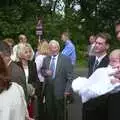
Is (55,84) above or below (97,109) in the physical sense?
below

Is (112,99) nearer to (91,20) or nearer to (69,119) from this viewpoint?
(69,119)

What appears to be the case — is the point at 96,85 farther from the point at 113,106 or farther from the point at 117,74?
the point at 113,106

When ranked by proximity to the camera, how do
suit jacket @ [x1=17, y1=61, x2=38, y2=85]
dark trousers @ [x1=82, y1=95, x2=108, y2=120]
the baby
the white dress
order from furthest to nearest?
suit jacket @ [x1=17, y1=61, x2=38, y2=85] < the white dress < the baby < dark trousers @ [x1=82, y1=95, x2=108, y2=120]

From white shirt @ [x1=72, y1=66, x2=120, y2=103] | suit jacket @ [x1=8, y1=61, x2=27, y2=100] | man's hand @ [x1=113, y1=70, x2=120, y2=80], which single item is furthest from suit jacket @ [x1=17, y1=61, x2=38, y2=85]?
man's hand @ [x1=113, y1=70, x2=120, y2=80]

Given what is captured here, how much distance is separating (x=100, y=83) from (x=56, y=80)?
18.1ft

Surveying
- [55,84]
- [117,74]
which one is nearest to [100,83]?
[117,74]

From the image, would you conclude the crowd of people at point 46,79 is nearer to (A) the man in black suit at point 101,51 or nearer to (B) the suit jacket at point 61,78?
(B) the suit jacket at point 61,78

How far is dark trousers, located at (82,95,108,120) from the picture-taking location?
5086 millimetres

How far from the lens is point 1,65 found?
224 inches

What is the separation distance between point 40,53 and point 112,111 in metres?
8.30

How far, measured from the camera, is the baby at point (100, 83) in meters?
5.41

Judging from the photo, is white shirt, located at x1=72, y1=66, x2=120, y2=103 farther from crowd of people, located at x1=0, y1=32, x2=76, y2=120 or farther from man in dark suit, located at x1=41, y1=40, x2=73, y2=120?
man in dark suit, located at x1=41, y1=40, x2=73, y2=120

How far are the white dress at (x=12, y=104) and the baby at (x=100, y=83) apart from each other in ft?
1.78

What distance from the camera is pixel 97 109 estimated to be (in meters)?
5.15
